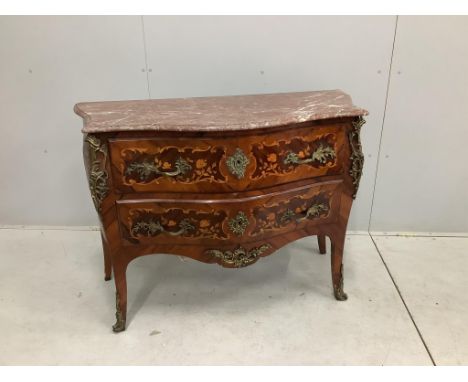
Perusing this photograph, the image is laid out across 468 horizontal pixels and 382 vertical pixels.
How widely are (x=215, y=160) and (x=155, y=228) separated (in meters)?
0.36

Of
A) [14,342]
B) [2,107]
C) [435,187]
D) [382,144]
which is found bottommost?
[14,342]

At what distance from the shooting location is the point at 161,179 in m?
1.43

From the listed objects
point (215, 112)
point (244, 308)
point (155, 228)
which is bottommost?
point (244, 308)

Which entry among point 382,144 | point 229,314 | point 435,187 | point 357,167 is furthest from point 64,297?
point 435,187

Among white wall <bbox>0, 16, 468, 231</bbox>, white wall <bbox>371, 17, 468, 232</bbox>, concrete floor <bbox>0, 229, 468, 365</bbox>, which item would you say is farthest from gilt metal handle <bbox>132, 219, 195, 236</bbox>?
white wall <bbox>371, 17, 468, 232</bbox>

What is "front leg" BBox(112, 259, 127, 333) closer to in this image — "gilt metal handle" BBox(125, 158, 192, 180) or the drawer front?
the drawer front

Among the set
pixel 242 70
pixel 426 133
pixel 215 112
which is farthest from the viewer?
pixel 426 133

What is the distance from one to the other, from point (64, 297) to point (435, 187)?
200cm

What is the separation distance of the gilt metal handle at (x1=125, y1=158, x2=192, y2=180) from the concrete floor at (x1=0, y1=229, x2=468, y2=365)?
28.4 inches

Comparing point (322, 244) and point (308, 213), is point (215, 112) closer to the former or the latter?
point (308, 213)

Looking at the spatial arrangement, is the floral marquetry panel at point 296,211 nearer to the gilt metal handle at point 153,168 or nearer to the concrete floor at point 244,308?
the gilt metal handle at point 153,168

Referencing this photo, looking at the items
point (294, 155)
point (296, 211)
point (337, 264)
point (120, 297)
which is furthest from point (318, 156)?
point (120, 297)

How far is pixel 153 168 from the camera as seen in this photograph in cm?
140

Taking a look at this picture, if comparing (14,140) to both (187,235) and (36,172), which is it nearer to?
(36,172)
